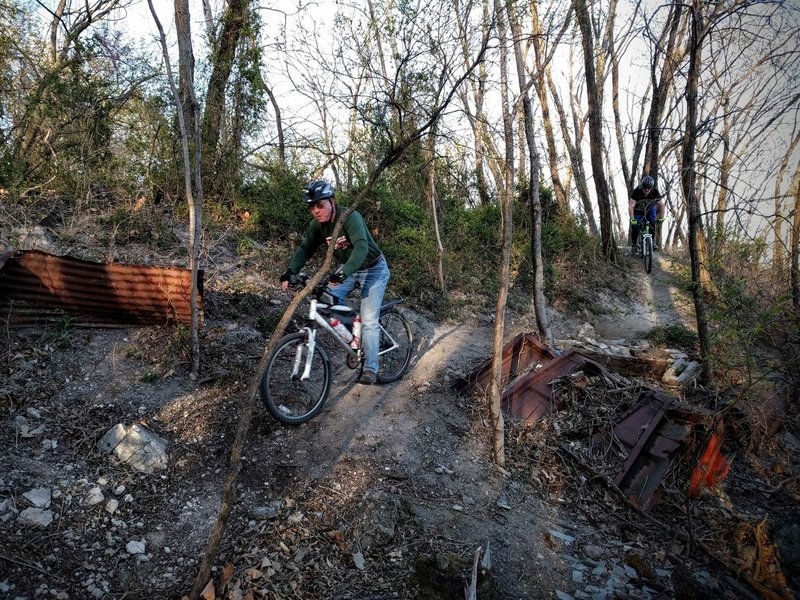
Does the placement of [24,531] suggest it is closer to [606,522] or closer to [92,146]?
[606,522]

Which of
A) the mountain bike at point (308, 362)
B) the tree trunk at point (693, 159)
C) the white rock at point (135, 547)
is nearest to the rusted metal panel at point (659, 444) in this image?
the tree trunk at point (693, 159)

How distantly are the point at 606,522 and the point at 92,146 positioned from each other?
8275 millimetres

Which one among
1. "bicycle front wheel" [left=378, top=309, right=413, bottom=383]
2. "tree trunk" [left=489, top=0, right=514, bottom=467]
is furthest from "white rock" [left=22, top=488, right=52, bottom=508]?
"tree trunk" [left=489, top=0, right=514, bottom=467]

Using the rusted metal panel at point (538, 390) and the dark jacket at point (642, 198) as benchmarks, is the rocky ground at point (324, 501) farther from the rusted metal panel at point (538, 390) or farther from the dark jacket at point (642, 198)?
the dark jacket at point (642, 198)

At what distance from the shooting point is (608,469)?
453 cm

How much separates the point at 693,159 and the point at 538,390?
3.44 metres

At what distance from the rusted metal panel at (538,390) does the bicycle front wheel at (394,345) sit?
1.36m

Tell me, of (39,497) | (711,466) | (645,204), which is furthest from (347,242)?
(645,204)

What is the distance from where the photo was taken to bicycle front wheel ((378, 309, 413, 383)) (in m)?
5.68

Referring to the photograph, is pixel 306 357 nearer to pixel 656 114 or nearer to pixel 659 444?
pixel 659 444

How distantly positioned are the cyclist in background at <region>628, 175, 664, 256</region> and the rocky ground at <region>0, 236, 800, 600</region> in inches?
247

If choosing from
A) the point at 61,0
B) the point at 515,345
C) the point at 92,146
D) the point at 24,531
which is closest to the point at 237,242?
the point at 92,146

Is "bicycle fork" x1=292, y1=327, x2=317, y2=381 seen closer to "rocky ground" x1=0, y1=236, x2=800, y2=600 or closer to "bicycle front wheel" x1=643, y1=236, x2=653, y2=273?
"rocky ground" x1=0, y1=236, x2=800, y2=600

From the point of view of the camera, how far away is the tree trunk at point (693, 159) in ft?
17.9
